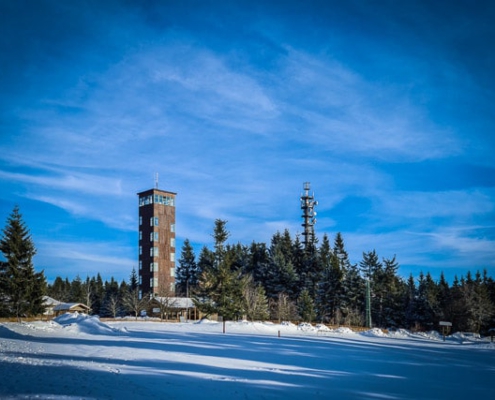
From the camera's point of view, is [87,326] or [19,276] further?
[19,276]

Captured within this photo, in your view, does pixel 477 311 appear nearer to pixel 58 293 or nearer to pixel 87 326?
pixel 87 326

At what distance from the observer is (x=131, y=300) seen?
247ft

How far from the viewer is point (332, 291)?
78.1 metres

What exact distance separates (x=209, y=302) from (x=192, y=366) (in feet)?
111

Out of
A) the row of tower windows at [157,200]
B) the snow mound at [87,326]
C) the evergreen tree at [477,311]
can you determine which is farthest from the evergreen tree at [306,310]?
the snow mound at [87,326]

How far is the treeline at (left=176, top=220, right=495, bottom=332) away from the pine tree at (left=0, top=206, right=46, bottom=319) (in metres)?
17.7

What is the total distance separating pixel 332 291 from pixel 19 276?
49.7 meters

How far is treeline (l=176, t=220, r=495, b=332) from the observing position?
66.7 metres

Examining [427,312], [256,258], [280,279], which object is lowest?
[427,312]

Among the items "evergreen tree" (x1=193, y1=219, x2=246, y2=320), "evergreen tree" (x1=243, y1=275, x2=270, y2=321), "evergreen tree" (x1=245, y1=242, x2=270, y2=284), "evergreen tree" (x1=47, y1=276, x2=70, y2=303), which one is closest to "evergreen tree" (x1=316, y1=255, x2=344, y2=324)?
"evergreen tree" (x1=245, y1=242, x2=270, y2=284)

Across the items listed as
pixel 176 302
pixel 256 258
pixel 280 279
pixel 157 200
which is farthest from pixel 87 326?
pixel 256 258

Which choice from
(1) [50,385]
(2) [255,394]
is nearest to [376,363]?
(2) [255,394]

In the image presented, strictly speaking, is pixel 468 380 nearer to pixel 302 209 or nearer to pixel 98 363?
pixel 98 363

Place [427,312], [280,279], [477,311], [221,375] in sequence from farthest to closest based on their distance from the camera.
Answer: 1. [280,279]
2. [427,312]
3. [477,311]
4. [221,375]
